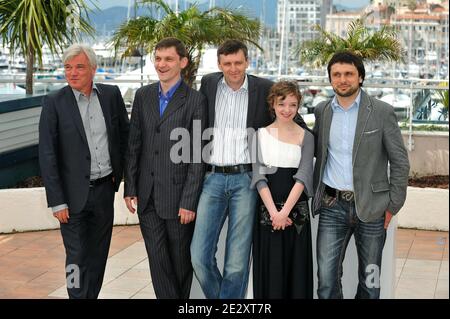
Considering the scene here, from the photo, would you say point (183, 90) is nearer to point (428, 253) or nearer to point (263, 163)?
point (263, 163)

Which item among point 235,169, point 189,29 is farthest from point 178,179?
point 189,29

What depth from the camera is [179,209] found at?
184 inches

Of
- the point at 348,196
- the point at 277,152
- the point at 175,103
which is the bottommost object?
the point at 348,196

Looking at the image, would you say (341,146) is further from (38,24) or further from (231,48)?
(38,24)

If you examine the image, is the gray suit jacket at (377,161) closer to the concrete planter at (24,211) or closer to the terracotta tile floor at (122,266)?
the terracotta tile floor at (122,266)

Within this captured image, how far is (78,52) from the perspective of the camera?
4.75m

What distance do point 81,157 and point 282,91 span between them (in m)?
1.34

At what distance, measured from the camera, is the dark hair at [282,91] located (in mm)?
4422

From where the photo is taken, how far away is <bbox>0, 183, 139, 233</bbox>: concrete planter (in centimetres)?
805

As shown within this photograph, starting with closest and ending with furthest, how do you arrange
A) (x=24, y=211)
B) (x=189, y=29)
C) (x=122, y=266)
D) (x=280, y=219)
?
(x=280, y=219)
(x=122, y=266)
(x=24, y=211)
(x=189, y=29)

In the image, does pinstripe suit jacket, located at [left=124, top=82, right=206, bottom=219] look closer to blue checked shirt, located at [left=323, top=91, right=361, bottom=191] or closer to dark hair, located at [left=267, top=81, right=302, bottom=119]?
dark hair, located at [left=267, top=81, right=302, bottom=119]

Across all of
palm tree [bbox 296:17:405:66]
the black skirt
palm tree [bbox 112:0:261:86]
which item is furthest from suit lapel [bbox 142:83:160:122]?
palm tree [bbox 296:17:405:66]

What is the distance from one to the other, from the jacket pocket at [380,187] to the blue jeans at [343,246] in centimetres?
16

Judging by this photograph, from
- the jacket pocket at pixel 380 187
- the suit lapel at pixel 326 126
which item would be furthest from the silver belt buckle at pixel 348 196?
the suit lapel at pixel 326 126
